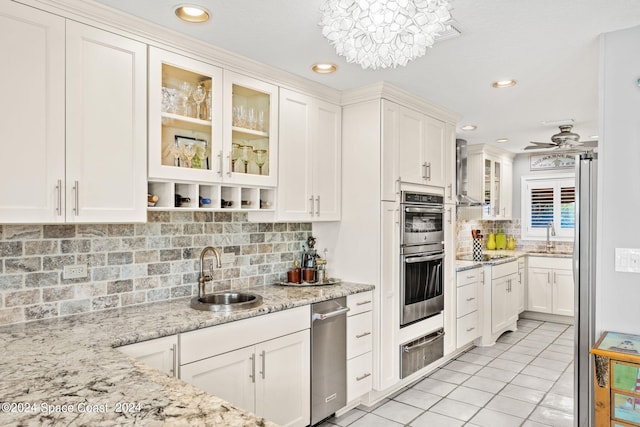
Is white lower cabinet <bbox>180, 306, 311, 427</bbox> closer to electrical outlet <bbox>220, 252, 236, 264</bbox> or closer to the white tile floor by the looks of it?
the white tile floor

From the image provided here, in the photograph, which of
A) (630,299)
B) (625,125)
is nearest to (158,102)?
(625,125)

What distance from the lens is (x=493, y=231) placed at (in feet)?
22.8

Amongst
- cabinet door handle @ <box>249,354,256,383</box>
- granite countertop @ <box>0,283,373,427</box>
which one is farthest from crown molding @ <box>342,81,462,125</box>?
cabinet door handle @ <box>249,354,256,383</box>

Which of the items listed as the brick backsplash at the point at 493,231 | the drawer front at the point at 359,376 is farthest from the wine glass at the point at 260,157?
the brick backsplash at the point at 493,231

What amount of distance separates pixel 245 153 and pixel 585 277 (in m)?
2.22

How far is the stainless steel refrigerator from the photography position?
2.47m

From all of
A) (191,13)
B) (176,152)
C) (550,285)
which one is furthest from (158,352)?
(550,285)

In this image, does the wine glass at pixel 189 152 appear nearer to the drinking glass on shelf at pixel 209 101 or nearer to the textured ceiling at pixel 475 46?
the drinking glass on shelf at pixel 209 101

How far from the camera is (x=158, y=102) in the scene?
2367 millimetres

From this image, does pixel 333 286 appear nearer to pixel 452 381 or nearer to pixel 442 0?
pixel 452 381

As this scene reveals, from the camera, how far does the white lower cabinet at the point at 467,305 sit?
439cm

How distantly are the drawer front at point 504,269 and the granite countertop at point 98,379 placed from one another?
3670mm

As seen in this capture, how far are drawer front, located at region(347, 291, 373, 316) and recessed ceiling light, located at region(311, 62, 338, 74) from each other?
162 centimetres

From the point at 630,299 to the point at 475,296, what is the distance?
2.53m
